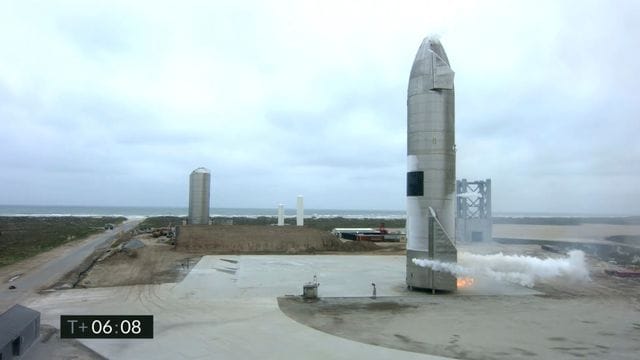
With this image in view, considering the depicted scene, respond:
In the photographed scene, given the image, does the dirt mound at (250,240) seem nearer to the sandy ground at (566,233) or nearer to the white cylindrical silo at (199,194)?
the white cylindrical silo at (199,194)

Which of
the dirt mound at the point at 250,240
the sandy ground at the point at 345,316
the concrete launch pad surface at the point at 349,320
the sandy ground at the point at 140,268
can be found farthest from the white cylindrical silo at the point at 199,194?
the concrete launch pad surface at the point at 349,320

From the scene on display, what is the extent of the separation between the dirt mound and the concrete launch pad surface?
1808cm

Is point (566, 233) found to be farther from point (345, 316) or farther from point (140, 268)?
point (345, 316)

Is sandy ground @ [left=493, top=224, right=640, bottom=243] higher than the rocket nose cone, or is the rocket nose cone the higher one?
the rocket nose cone

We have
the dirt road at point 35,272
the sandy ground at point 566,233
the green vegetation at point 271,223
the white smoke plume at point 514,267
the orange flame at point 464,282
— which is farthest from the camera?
the green vegetation at point 271,223

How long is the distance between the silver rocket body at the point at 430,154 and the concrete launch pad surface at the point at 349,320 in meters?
2.63

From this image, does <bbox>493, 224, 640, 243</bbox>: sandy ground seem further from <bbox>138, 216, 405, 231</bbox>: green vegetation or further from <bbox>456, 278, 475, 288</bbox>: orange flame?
<bbox>456, 278, 475, 288</bbox>: orange flame

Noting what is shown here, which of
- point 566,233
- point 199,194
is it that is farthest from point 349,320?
point 566,233

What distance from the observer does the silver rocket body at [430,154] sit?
26.0m

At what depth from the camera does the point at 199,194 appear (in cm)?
6306

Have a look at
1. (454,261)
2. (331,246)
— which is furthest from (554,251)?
(454,261)

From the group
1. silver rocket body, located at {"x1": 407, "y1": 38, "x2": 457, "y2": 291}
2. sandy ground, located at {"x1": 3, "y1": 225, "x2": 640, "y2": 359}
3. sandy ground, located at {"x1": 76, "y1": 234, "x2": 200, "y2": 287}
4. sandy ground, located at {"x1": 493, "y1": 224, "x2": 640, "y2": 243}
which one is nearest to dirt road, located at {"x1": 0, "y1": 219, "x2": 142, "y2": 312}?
sandy ground, located at {"x1": 3, "y1": 225, "x2": 640, "y2": 359}

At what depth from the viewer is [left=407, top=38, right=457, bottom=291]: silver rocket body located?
25969 millimetres

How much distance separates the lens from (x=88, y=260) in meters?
40.0
